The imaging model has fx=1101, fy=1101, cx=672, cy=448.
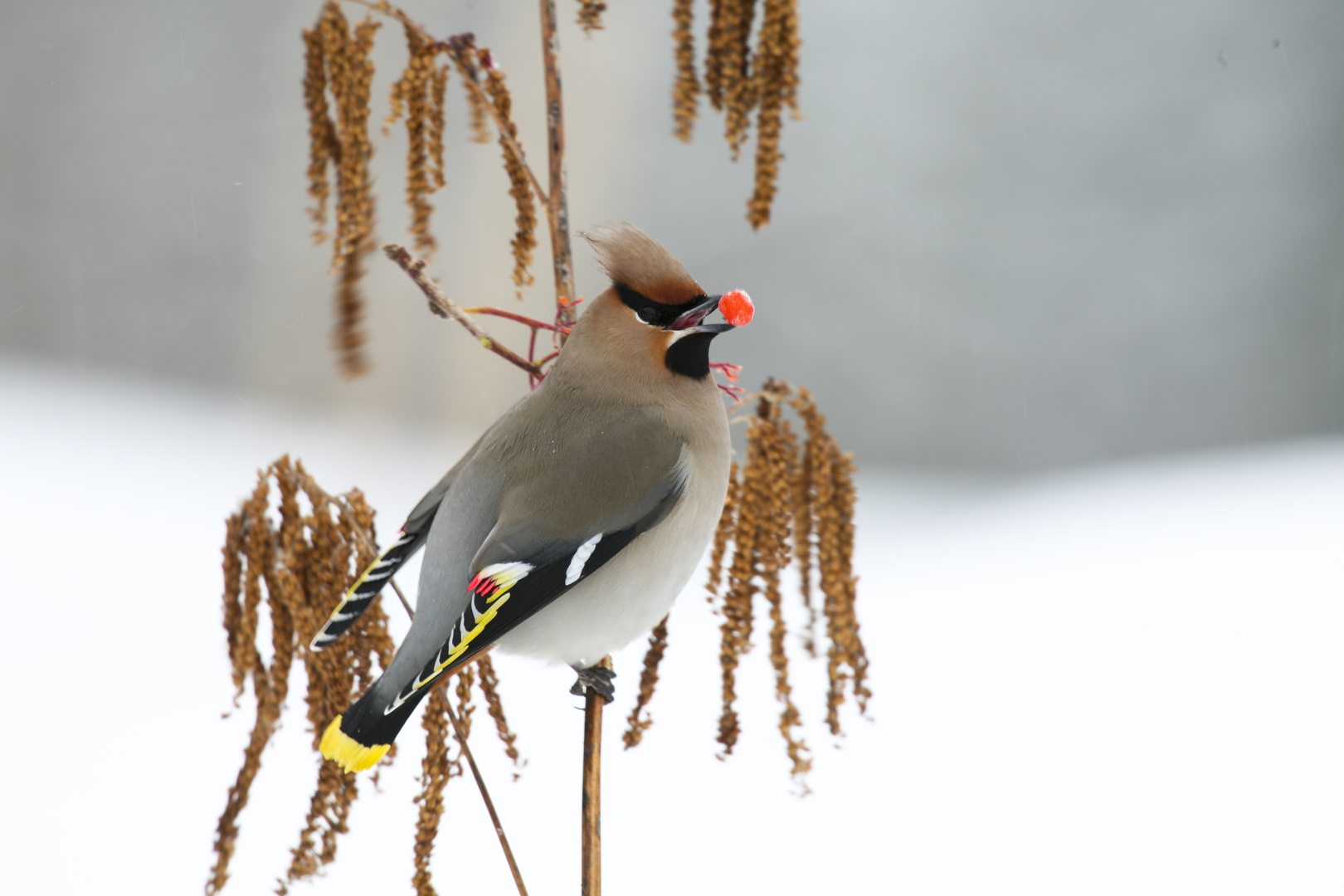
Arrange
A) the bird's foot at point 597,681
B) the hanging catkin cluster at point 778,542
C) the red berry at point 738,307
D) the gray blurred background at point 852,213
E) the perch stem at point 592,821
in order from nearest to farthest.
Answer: the red berry at point 738,307, the perch stem at point 592,821, the hanging catkin cluster at point 778,542, the bird's foot at point 597,681, the gray blurred background at point 852,213

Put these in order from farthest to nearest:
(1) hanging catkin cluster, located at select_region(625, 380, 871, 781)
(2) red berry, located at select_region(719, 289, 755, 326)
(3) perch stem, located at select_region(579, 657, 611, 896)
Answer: (1) hanging catkin cluster, located at select_region(625, 380, 871, 781) → (3) perch stem, located at select_region(579, 657, 611, 896) → (2) red berry, located at select_region(719, 289, 755, 326)

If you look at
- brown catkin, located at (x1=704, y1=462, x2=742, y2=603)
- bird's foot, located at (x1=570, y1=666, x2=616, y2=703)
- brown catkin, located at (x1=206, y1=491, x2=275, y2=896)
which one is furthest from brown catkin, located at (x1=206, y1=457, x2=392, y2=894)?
brown catkin, located at (x1=704, y1=462, x2=742, y2=603)

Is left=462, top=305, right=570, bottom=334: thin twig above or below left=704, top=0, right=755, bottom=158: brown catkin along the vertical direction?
below

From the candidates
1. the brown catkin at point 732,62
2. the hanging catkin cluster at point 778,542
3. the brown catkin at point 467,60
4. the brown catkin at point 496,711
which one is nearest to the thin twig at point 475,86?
the brown catkin at point 467,60

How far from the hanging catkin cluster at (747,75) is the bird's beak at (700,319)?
0.51 ft

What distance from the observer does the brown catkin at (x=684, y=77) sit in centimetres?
111

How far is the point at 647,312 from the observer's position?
1045 mm

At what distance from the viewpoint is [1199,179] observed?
13.0 feet

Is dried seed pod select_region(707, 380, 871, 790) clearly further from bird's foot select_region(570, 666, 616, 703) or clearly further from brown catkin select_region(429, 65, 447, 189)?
brown catkin select_region(429, 65, 447, 189)

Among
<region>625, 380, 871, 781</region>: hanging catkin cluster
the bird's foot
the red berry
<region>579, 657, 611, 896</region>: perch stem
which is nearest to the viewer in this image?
the red berry

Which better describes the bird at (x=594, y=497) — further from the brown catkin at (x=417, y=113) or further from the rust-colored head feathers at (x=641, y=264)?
the brown catkin at (x=417, y=113)

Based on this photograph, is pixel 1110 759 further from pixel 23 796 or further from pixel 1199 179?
pixel 1199 179

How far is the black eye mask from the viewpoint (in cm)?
103

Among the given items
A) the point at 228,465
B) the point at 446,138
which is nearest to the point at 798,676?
the point at 228,465
